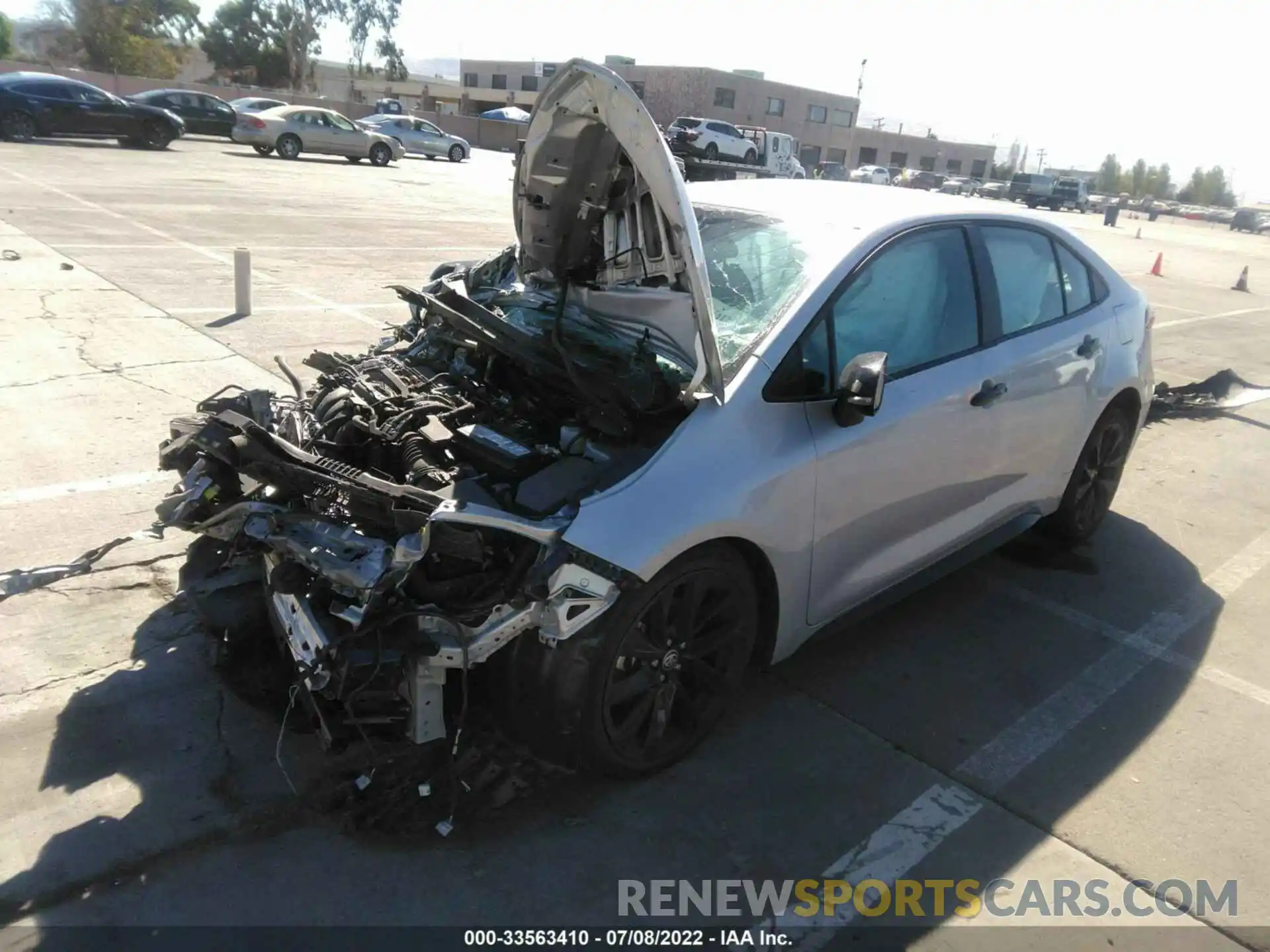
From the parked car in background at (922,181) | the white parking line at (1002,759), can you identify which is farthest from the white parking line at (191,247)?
the parked car in background at (922,181)

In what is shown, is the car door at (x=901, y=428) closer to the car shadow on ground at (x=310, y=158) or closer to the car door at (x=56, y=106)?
the car door at (x=56, y=106)

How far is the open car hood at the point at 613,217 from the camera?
3.08 m

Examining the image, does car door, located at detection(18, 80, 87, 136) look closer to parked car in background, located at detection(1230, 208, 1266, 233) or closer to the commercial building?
the commercial building

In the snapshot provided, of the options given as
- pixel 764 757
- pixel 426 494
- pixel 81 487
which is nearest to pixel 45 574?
pixel 81 487

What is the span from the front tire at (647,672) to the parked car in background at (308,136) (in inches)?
1178

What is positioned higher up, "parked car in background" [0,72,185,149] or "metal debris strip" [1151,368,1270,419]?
"parked car in background" [0,72,185,149]

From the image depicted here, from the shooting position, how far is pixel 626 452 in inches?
122

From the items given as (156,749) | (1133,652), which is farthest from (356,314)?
(1133,652)

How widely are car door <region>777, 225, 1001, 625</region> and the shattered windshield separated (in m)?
0.18

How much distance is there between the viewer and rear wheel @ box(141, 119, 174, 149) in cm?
2608

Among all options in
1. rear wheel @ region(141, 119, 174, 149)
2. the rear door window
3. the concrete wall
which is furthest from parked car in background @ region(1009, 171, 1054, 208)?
the rear door window

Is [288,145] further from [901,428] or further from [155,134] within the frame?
[901,428]

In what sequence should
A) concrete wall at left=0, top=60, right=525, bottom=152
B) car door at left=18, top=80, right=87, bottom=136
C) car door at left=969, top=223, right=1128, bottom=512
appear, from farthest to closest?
concrete wall at left=0, top=60, right=525, bottom=152 → car door at left=18, top=80, right=87, bottom=136 → car door at left=969, top=223, right=1128, bottom=512

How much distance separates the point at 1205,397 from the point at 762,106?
233ft
